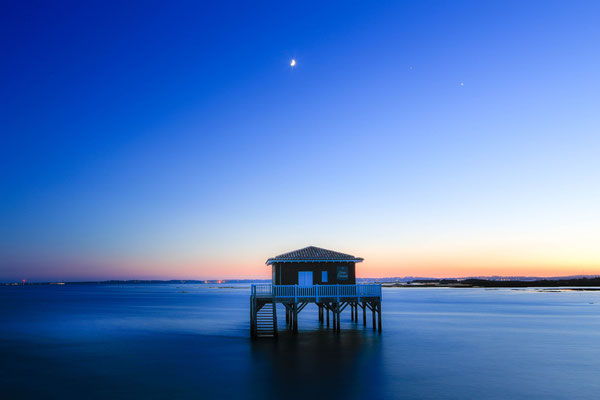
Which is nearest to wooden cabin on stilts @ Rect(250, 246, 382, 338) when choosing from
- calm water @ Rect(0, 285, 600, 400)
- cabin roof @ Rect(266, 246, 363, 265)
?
cabin roof @ Rect(266, 246, 363, 265)

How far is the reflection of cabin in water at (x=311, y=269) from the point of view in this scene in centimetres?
3712

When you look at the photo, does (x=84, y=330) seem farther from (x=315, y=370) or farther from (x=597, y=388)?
(x=597, y=388)

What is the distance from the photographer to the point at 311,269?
1473 inches

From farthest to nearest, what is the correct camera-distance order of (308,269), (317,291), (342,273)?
1. (342,273)
2. (308,269)
3. (317,291)

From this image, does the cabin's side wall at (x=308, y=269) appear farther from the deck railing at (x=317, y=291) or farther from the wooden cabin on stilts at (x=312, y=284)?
the deck railing at (x=317, y=291)

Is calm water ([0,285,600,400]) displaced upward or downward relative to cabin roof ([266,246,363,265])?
downward

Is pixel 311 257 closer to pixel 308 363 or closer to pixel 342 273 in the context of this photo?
pixel 342 273

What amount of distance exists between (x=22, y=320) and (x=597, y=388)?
6535cm

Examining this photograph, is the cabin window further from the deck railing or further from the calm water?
the calm water

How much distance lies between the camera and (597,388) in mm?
23672

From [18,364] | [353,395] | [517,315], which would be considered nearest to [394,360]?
[353,395]

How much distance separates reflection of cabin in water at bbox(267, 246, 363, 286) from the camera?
122ft

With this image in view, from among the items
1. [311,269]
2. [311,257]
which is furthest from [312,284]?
[311,257]

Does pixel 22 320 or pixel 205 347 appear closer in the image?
pixel 205 347
